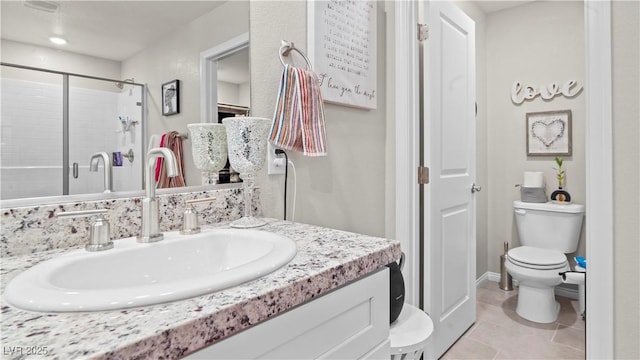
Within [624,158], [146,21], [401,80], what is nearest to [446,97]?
[401,80]

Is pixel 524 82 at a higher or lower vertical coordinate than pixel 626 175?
higher

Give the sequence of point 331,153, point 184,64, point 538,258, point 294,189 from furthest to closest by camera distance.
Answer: point 538,258
point 331,153
point 294,189
point 184,64

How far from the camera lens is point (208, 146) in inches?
42.0

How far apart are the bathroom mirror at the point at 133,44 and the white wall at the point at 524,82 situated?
2.75 metres

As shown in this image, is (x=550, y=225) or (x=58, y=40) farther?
(x=550, y=225)

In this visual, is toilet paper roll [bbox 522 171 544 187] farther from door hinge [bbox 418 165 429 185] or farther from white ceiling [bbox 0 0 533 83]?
white ceiling [bbox 0 0 533 83]

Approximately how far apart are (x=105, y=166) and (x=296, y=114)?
61cm

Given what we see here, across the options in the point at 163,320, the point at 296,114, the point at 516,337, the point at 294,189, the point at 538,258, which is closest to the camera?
the point at 163,320

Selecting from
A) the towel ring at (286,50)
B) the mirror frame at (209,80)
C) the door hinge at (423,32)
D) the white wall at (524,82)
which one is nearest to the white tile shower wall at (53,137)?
the mirror frame at (209,80)

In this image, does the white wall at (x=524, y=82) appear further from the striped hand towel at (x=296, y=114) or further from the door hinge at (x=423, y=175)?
the striped hand towel at (x=296, y=114)

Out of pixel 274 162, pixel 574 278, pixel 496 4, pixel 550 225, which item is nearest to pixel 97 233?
pixel 274 162

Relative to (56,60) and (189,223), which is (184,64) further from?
(189,223)

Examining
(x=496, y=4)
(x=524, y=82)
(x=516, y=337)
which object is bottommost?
(x=516, y=337)

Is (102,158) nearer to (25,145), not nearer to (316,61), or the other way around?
(25,145)
